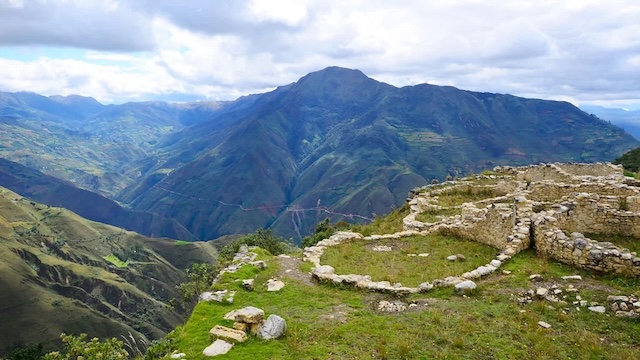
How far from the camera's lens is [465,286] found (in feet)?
53.3

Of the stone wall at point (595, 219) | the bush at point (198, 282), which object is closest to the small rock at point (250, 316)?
the stone wall at point (595, 219)

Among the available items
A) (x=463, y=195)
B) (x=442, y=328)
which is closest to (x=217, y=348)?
(x=442, y=328)

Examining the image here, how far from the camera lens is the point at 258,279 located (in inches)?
770

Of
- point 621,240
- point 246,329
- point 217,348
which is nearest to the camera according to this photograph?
point 217,348

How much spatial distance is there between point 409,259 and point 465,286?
21.0 ft

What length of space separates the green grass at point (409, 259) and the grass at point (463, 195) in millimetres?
11331

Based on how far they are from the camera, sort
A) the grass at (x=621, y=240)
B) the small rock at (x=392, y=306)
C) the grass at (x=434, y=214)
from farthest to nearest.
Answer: the grass at (x=434, y=214), the grass at (x=621, y=240), the small rock at (x=392, y=306)

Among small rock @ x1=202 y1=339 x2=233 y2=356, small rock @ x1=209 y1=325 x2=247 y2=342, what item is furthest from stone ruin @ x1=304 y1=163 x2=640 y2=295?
small rock @ x1=202 y1=339 x2=233 y2=356

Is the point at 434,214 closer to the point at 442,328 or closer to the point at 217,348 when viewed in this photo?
the point at 442,328

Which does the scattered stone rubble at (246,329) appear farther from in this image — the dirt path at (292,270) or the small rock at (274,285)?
the dirt path at (292,270)

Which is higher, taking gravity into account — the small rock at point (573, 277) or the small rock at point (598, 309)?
the small rock at point (573, 277)

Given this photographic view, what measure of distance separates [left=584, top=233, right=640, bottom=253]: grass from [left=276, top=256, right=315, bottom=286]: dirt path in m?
14.0

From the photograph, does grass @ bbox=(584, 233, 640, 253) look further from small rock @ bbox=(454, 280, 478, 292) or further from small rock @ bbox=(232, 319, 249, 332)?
small rock @ bbox=(232, 319, 249, 332)

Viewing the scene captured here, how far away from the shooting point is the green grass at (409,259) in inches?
779
